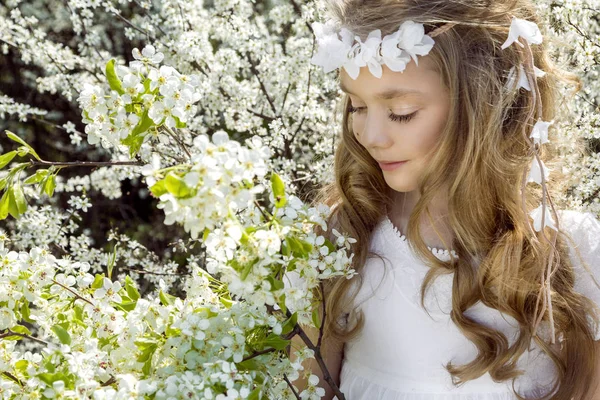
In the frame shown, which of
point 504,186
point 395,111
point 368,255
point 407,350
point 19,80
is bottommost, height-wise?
point 19,80

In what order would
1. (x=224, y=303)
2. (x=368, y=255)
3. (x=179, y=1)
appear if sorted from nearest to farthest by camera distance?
(x=224, y=303) < (x=368, y=255) < (x=179, y=1)

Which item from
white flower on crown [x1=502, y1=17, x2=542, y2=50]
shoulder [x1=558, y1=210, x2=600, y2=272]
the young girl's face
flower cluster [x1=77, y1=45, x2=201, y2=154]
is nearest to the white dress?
shoulder [x1=558, y1=210, x2=600, y2=272]

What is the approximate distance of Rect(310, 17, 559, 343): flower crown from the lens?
127 centimetres

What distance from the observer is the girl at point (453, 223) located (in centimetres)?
133

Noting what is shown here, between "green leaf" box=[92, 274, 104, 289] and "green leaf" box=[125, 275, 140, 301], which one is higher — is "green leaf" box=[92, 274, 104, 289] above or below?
above

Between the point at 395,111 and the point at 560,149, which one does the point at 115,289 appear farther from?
the point at 560,149

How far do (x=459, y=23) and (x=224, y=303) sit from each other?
0.64 metres

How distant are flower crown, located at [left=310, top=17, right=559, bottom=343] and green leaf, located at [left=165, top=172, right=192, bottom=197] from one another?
1.76 ft

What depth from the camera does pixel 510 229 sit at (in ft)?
4.82

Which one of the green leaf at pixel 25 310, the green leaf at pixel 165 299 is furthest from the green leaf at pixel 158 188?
the green leaf at pixel 25 310

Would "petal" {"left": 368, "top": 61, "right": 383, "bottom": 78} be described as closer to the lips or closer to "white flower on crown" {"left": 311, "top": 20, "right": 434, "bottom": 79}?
"white flower on crown" {"left": 311, "top": 20, "right": 434, "bottom": 79}

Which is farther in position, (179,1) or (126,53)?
(126,53)

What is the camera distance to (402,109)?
1.33 m

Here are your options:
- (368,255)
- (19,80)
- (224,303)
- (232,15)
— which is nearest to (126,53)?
(19,80)
